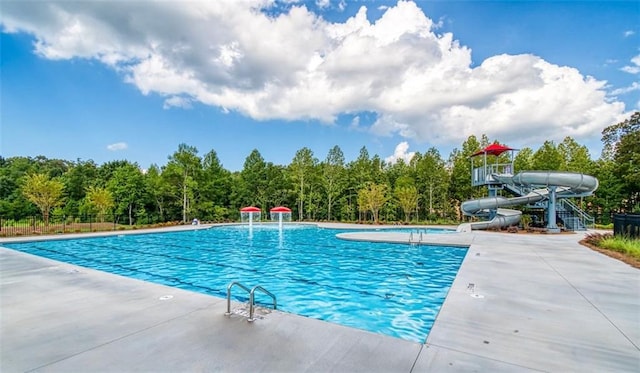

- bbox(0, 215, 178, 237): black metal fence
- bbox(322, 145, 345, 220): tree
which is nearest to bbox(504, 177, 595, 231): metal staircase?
bbox(322, 145, 345, 220): tree

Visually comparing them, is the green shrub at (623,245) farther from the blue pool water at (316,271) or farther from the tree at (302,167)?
the tree at (302,167)

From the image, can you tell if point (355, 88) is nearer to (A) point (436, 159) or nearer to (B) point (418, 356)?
(A) point (436, 159)

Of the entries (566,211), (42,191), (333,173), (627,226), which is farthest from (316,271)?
(333,173)

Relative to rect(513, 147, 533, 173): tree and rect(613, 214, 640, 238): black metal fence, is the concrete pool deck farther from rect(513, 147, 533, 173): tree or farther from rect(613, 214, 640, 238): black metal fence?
rect(513, 147, 533, 173): tree

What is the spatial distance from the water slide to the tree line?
971cm

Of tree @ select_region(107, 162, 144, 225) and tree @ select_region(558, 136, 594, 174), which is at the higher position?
tree @ select_region(558, 136, 594, 174)

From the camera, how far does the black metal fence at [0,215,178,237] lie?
674 inches

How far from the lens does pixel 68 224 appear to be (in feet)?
70.7

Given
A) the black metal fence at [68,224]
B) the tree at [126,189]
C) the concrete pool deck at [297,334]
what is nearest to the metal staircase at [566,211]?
the concrete pool deck at [297,334]

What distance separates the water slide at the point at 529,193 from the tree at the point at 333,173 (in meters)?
14.9

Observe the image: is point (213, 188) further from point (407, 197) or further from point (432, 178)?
point (432, 178)

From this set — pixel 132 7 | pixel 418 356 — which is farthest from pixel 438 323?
pixel 132 7

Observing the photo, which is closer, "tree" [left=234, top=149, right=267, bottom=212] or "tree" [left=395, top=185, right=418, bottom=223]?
"tree" [left=395, top=185, right=418, bottom=223]

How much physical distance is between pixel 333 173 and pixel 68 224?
75.1 ft
